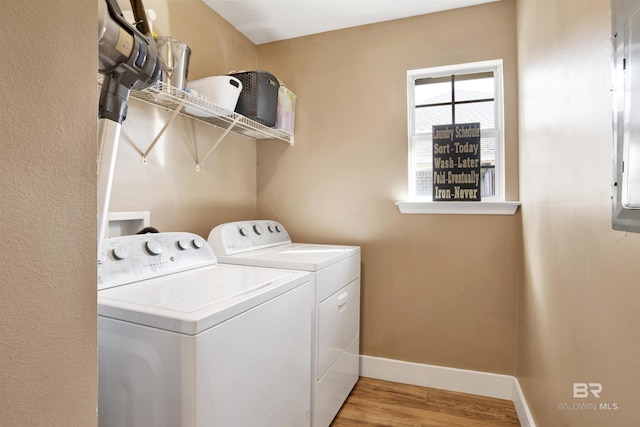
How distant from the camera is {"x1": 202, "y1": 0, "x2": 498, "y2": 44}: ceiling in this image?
2.05 metres

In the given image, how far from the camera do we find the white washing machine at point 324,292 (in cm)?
157

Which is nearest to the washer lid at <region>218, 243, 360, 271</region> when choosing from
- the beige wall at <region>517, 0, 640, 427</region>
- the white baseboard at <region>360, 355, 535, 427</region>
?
the white baseboard at <region>360, 355, 535, 427</region>

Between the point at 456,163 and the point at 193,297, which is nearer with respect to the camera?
the point at 193,297

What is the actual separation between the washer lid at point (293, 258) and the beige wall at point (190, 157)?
0.41 metres

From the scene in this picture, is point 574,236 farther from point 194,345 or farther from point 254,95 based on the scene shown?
point 254,95

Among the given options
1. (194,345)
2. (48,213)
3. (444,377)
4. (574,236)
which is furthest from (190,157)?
(444,377)

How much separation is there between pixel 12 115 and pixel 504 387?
8.09 ft

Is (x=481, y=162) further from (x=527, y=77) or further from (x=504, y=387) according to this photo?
(x=504, y=387)

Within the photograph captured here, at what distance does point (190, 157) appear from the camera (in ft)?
6.44

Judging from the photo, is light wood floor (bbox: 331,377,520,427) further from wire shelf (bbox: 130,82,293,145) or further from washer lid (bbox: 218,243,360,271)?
wire shelf (bbox: 130,82,293,145)

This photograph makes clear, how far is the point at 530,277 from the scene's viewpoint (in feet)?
5.55

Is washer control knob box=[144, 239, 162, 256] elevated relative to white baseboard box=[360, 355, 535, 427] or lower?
elevated

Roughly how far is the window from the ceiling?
14.7 inches

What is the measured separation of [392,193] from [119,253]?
1.59 m
